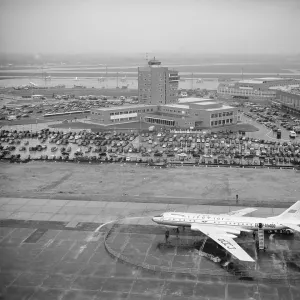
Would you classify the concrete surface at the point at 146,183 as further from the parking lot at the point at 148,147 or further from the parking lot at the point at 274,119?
the parking lot at the point at 274,119

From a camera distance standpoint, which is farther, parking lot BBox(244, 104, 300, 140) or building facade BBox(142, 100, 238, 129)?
building facade BBox(142, 100, 238, 129)

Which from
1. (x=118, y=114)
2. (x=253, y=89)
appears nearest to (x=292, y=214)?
(x=118, y=114)

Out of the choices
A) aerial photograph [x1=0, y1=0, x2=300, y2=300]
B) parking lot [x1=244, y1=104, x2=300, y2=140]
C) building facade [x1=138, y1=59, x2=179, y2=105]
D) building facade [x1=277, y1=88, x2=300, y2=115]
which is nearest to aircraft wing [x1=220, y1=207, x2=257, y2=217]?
aerial photograph [x1=0, y1=0, x2=300, y2=300]

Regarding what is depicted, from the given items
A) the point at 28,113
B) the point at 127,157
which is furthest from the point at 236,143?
the point at 28,113

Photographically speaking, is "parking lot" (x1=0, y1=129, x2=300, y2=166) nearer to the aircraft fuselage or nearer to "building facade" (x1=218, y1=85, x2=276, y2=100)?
the aircraft fuselage

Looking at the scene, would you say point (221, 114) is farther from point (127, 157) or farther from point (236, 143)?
point (127, 157)
